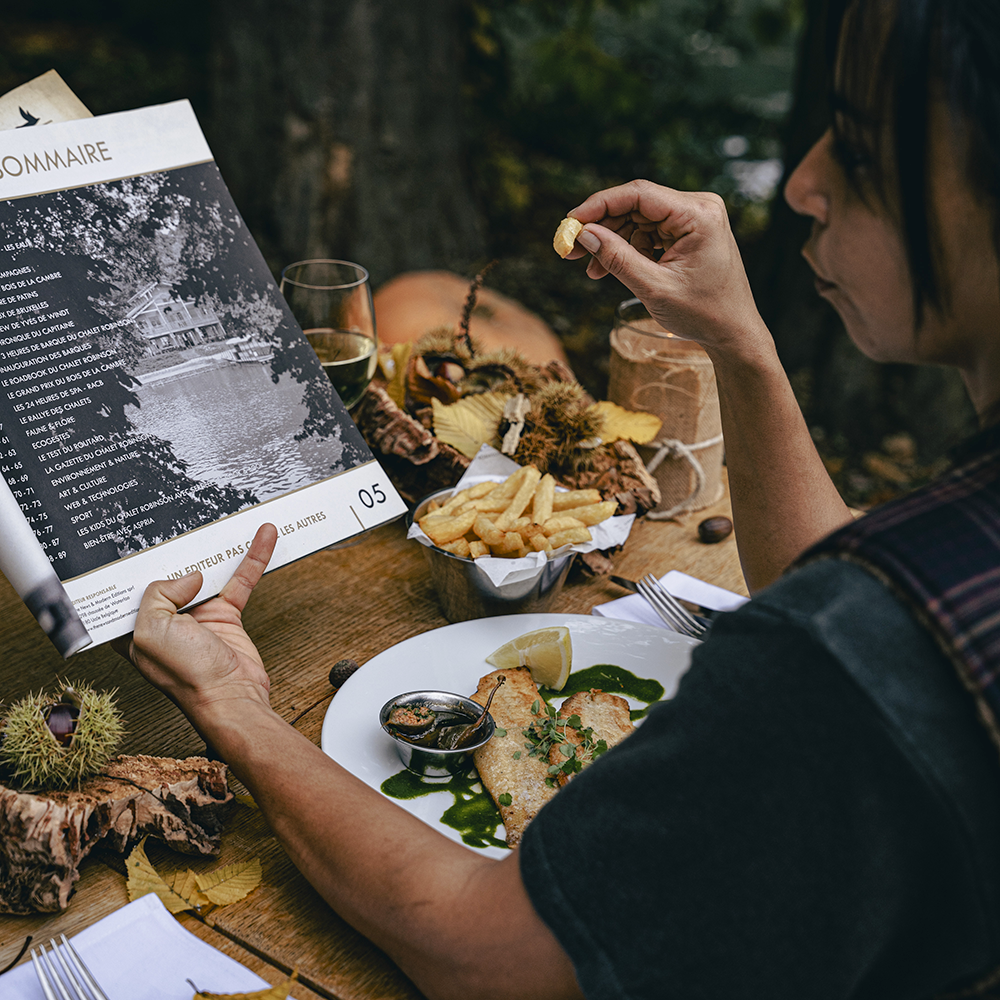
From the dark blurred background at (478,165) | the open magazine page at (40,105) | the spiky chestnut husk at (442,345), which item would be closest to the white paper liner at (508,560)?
the spiky chestnut husk at (442,345)

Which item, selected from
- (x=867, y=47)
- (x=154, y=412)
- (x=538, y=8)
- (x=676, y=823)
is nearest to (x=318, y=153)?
(x=538, y=8)

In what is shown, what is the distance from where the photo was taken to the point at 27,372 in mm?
1086

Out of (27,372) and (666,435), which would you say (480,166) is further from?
(27,372)

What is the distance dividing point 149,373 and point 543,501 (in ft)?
2.09

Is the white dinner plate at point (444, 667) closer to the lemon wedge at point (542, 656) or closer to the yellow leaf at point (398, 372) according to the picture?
the lemon wedge at point (542, 656)

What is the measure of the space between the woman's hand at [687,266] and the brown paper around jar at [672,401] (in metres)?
0.32

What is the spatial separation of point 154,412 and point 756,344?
0.90 metres

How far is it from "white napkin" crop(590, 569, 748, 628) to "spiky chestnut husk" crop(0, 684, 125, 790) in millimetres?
748

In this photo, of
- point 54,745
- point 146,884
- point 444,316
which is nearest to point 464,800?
point 146,884

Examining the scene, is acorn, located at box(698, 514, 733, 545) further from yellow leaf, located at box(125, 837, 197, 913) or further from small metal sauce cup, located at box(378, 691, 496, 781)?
yellow leaf, located at box(125, 837, 197, 913)

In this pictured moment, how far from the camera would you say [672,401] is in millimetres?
1721

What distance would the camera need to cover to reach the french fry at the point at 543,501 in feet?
4.56

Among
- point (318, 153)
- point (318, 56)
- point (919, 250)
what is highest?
point (318, 56)

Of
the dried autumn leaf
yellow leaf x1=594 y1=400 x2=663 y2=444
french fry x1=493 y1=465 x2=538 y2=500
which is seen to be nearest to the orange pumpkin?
the dried autumn leaf
